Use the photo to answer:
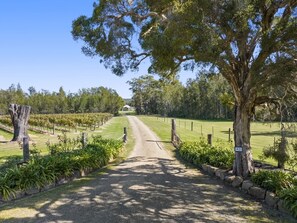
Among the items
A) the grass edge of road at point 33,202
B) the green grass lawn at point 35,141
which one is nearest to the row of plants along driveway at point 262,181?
the grass edge of road at point 33,202

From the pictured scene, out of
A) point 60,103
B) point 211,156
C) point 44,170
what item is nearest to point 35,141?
point 44,170

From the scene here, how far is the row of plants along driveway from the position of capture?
654 centimetres

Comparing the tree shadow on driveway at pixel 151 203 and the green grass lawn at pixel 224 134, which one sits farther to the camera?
the green grass lawn at pixel 224 134

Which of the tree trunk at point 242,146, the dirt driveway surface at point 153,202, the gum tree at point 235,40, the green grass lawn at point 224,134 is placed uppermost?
the gum tree at point 235,40

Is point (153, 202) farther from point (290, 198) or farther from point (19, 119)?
point (19, 119)

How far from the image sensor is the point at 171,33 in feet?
25.1

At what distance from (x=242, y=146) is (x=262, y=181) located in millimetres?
1534

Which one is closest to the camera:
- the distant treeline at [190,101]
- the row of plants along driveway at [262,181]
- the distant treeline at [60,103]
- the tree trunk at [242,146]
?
the row of plants along driveway at [262,181]

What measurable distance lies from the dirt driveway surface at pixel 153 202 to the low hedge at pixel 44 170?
84 centimetres

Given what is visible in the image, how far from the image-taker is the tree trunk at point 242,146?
9.27 meters

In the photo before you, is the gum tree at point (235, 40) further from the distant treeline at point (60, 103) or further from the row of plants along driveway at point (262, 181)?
the distant treeline at point (60, 103)

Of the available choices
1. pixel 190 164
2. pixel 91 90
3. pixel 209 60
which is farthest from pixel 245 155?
pixel 91 90

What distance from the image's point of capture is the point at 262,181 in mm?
8031

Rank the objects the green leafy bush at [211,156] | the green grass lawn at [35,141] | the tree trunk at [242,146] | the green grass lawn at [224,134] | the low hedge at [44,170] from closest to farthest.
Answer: the low hedge at [44,170]
the tree trunk at [242,146]
the green leafy bush at [211,156]
the green grass lawn at [35,141]
the green grass lawn at [224,134]
